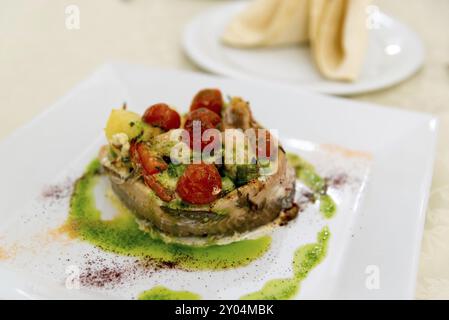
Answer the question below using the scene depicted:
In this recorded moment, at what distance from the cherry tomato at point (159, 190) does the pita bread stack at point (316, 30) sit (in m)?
1.71

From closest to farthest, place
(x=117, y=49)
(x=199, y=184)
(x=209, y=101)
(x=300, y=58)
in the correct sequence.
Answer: (x=199, y=184), (x=209, y=101), (x=300, y=58), (x=117, y=49)

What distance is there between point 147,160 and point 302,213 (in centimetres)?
78

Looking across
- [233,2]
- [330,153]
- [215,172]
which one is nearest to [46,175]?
[215,172]

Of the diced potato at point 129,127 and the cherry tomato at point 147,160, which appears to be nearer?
the cherry tomato at point 147,160

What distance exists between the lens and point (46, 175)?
2590mm

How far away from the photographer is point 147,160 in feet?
7.47

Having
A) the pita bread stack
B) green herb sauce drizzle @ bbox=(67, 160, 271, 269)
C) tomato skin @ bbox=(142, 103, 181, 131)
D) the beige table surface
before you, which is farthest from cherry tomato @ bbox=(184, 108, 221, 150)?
the pita bread stack

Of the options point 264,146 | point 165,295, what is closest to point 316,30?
point 264,146

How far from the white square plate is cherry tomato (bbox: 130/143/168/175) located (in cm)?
36

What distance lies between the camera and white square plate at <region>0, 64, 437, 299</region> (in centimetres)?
200

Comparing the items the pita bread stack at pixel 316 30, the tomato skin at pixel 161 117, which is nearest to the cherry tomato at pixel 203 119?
the tomato skin at pixel 161 117

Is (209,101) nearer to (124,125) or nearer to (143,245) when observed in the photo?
(124,125)

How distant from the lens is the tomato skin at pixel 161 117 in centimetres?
245

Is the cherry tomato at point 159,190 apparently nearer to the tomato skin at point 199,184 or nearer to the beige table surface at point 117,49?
the tomato skin at point 199,184
